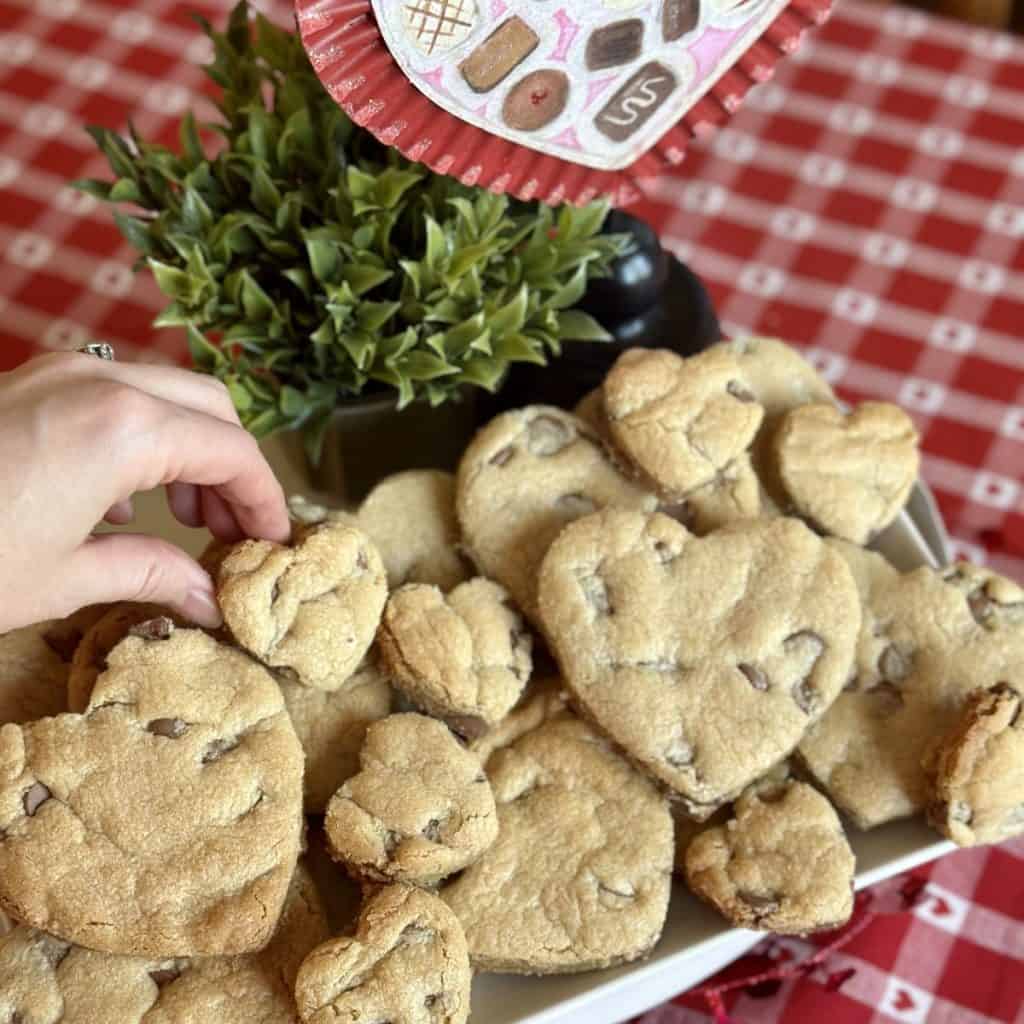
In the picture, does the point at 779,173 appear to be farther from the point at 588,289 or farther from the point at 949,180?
the point at 588,289

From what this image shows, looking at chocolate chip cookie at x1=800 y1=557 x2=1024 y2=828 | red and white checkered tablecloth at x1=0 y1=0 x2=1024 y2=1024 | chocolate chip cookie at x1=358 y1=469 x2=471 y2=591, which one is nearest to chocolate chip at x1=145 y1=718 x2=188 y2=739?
chocolate chip cookie at x1=358 y1=469 x2=471 y2=591

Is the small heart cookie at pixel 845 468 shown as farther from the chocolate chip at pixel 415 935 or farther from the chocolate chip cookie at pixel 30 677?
the chocolate chip cookie at pixel 30 677

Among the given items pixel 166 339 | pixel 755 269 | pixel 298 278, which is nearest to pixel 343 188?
pixel 298 278

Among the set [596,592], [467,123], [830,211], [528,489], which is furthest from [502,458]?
[830,211]

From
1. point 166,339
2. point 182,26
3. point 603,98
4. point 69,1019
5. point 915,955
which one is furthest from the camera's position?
point 182,26

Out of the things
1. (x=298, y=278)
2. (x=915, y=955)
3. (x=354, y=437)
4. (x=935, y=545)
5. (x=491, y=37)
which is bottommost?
(x=915, y=955)

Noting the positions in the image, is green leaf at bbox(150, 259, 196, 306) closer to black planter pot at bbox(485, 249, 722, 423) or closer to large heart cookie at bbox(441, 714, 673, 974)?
black planter pot at bbox(485, 249, 722, 423)

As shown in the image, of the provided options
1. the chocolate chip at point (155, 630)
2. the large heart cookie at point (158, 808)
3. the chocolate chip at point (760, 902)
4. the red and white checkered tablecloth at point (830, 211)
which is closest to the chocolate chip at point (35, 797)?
the large heart cookie at point (158, 808)
